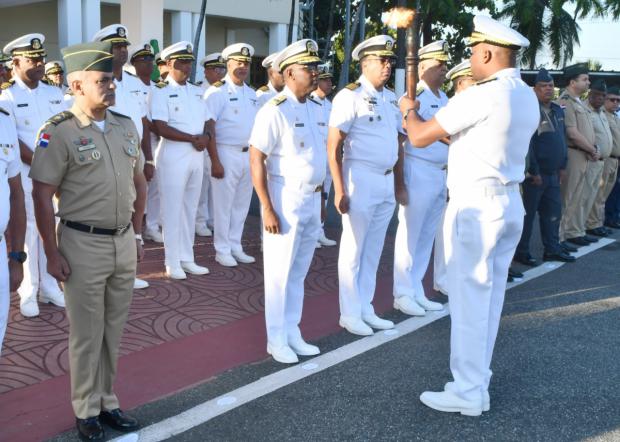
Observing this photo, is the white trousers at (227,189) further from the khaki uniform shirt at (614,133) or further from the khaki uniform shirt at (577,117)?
the khaki uniform shirt at (614,133)

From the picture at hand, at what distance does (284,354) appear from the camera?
14.2 ft

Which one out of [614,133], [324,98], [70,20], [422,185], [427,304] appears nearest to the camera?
[422,185]

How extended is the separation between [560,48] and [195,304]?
102 ft

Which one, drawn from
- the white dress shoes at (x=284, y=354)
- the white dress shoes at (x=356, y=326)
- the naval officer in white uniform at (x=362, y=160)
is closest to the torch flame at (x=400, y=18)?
the naval officer in white uniform at (x=362, y=160)

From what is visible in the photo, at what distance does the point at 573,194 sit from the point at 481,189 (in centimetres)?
547

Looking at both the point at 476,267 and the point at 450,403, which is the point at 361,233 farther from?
the point at 450,403

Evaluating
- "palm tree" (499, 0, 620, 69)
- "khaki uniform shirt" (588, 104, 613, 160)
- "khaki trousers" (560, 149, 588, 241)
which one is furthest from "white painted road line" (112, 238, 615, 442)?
"palm tree" (499, 0, 620, 69)

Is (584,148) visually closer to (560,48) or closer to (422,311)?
(422,311)

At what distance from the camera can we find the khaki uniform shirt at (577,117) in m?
8.19

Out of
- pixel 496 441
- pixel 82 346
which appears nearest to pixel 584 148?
pixel 496 441

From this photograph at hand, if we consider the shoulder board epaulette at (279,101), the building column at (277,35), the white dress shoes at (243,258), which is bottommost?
the white dress shoes at (243,258)

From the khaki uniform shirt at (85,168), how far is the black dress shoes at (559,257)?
18.5 feet

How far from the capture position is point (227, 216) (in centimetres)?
682

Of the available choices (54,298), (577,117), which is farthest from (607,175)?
(54,298)
